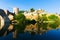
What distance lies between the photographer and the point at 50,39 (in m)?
20.9

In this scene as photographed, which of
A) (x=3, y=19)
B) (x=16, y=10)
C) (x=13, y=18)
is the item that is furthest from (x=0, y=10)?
(x=16, y=10)

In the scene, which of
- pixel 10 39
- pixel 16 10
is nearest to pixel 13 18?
pixel 16 10

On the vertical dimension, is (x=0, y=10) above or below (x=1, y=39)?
above

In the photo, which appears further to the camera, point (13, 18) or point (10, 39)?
point (13, 18)

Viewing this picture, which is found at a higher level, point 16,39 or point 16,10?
point 16,10

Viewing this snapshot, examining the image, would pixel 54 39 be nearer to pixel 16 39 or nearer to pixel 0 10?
pixel 16 39

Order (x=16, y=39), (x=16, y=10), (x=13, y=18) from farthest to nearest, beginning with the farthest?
(x=16, y=10) < (x=13, y=18) < (x=16, y=39)

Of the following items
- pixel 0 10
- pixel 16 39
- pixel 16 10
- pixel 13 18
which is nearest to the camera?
pixel 16 39

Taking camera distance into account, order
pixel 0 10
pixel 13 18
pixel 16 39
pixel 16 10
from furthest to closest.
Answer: pixel 16 10 → pixel 13 18 → pixel 0 10 → pixel 16 39

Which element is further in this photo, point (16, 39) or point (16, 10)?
point (16, 10)

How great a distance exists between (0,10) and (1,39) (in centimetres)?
2621

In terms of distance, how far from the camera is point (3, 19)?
48344 millimetres

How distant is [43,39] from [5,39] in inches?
165

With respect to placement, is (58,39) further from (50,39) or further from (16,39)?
(16,39)
